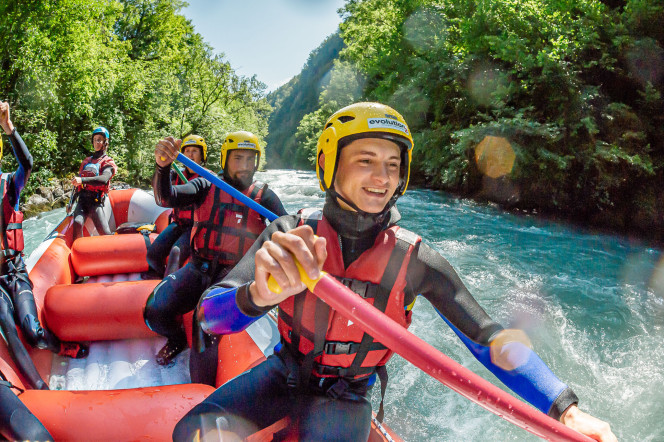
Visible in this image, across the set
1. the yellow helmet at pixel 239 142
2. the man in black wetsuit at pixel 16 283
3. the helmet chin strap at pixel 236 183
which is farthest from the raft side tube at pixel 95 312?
the yellow helmet at pixel 239 142

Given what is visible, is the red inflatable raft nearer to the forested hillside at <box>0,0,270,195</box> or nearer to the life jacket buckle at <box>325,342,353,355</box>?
the life jacket buckle at <box>325,342,353,355</box>

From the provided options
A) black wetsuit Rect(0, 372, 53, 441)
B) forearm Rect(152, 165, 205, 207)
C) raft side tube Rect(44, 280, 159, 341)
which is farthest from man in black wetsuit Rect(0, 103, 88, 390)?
black wetsuit Rect(0, 372, 53, 441)

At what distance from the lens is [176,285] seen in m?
2.78

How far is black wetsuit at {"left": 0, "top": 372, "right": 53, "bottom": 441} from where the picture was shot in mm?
1565

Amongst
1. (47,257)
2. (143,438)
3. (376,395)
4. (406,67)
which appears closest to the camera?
(143,438)

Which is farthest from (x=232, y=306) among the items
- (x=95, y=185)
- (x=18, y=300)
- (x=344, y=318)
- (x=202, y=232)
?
(x=95, y=185)

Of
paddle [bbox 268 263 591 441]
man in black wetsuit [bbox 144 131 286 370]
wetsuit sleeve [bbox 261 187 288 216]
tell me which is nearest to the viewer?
paddle [bbox 268 263 591 441]

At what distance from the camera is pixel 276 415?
1.47 m

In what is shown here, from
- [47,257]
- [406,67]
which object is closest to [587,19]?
[406,67]

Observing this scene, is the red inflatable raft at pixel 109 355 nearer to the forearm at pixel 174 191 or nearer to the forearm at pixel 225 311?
the forearm at pixel 225 311

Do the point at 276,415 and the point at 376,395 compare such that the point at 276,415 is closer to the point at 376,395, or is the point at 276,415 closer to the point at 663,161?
the point at 376,395

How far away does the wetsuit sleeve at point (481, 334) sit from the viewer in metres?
1.28

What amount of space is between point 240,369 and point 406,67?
61.9 feet

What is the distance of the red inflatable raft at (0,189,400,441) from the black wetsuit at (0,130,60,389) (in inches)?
4.4
